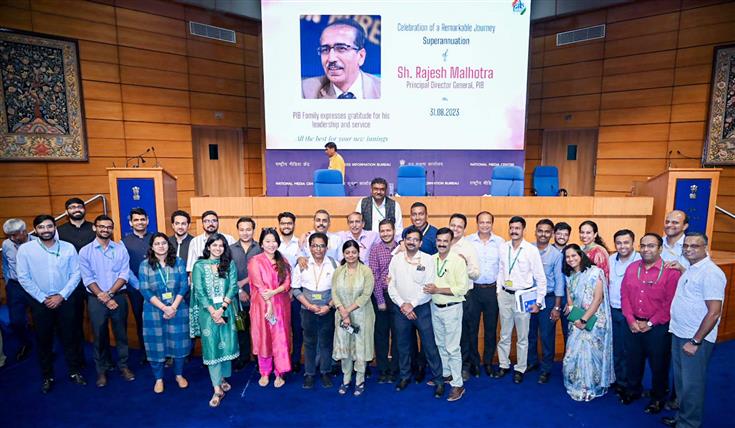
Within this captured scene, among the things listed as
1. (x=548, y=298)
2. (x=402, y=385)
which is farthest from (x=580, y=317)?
(x=402, y=385)

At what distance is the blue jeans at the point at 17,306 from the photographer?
12.7 ft

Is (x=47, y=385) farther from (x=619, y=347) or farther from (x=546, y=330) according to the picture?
(x=619, y=347)

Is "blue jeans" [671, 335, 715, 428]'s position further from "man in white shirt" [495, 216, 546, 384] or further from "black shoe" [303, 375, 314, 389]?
"black shoe" [303, 375, 314, 389]

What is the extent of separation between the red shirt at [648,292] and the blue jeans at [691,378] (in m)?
0.20

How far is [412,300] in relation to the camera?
10.5 ft

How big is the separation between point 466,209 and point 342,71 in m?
3.22

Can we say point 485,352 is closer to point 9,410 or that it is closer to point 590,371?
point 590,371

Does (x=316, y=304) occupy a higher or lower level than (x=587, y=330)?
higher

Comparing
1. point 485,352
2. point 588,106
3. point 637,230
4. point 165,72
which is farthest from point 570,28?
point 165,72

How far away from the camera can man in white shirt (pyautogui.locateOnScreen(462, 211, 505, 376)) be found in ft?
11.4

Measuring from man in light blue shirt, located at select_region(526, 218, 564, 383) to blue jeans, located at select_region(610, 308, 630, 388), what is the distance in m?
0.42

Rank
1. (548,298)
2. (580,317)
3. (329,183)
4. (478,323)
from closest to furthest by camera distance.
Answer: (580,317), (548,298), (478,323), (329,183)

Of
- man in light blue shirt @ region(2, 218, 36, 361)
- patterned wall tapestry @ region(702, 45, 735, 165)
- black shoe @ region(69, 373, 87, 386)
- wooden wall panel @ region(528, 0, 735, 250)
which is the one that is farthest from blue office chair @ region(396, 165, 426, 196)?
patterned wall tapestry @ region(702, 45, 735, 165)

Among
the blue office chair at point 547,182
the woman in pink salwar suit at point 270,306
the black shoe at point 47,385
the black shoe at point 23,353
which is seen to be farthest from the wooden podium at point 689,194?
the black shoe at point 23,353
